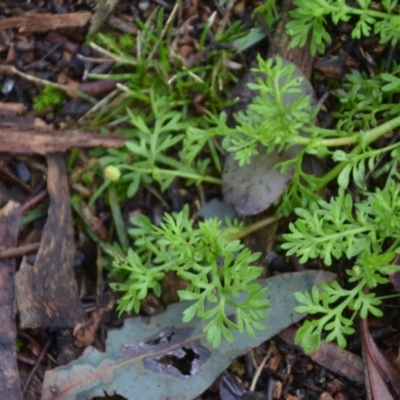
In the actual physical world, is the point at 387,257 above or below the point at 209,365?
above

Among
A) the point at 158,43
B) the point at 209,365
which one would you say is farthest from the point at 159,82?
the point at 209,365

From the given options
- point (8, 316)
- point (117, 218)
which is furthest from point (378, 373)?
point (8, 316)

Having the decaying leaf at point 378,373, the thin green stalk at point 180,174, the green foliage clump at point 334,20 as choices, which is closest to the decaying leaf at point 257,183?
the thin green stalk at point 180,174

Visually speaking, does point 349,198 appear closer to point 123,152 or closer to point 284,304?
point 284,304

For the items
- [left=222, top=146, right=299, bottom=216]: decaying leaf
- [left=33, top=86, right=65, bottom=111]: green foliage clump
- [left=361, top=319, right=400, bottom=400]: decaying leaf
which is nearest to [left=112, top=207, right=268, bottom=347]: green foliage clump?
[left=222, top=146, right=299, bottom=216]: decaying leaf

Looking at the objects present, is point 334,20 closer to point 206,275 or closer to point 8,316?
point 206,275

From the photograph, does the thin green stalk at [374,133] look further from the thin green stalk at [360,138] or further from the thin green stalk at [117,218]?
the thin green stalk at [117,218]
